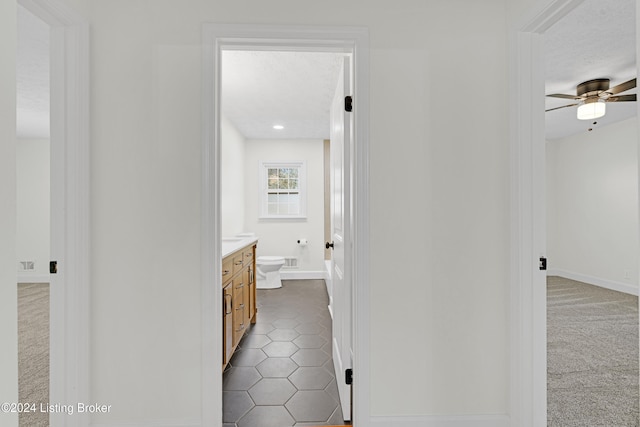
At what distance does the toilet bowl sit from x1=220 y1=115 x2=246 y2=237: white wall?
65cm

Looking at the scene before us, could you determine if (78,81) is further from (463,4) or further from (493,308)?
(493,308)

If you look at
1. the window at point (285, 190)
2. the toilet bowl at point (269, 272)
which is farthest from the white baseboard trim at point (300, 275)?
the window at point (285, 190)

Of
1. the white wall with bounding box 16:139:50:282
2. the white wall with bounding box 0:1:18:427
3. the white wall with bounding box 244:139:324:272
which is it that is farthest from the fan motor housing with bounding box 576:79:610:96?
the white wall with bounding box 16:139:50:282

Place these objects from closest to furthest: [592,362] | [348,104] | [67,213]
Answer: [67,213], [348,104], [592,362]

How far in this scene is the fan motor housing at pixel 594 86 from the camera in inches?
127

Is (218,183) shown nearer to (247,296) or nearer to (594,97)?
(247,296)

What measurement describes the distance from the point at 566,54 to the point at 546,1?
5.71 feet

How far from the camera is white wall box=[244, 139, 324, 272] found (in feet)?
19.1

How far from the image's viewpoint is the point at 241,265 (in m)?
2.88

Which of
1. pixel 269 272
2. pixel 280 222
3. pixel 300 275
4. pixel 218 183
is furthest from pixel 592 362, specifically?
pixel 280 222

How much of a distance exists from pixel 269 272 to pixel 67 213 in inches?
144

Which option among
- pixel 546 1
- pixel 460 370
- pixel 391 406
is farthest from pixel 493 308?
pixel 546 1

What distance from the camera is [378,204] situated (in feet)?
5.73

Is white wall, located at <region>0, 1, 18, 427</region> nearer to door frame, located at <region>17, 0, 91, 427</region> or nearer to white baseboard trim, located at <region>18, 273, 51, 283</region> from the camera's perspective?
door frame, located at <region>17, 0, 91, 427</region>
